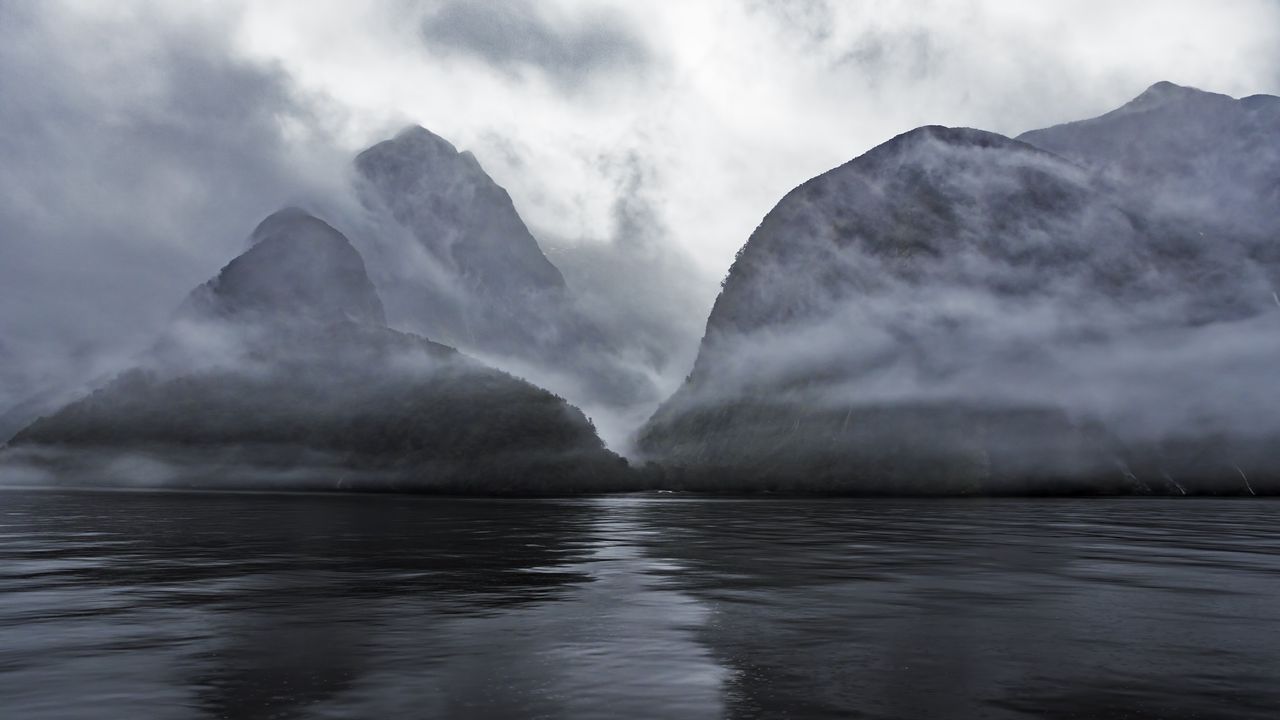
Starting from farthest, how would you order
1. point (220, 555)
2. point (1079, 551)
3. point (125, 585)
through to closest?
point (1079, 551)
point (220, 555)
point (125, 585)

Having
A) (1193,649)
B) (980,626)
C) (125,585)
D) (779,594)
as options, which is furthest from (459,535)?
(1193,649)

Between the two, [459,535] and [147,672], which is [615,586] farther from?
[459,535]

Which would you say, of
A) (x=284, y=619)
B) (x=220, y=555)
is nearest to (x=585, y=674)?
(x=284, y=619)

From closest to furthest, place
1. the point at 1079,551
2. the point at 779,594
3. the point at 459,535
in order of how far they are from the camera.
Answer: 1. the point at 779,594
2. the point at 1079,551
3. the point at 459,535

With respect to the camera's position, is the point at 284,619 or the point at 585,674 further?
the point at 284,619

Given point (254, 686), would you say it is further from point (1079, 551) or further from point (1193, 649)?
point (1079, 551)

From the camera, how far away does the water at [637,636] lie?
14.7 meters

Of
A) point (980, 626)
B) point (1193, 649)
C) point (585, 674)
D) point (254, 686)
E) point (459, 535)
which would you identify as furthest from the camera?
point (459, 535)

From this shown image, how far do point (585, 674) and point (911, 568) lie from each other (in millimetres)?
24889

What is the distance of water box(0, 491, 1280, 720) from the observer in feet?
48.3

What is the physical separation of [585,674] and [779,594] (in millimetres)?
13716

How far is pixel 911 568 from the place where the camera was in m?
39.0

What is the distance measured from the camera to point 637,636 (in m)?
21.3

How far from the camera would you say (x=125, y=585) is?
1256 inches
